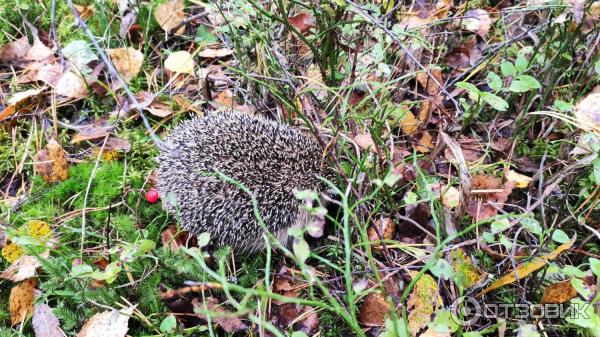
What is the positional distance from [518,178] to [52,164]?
311cm

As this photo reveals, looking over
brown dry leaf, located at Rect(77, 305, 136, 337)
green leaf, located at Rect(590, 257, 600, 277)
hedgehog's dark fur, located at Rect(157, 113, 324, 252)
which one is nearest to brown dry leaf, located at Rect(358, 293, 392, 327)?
hedgehog's dark fur, located at Rect(157, 113, 324, 252)

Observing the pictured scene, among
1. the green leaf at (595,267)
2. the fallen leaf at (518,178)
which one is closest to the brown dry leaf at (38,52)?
the fallen leaf at (518,178)

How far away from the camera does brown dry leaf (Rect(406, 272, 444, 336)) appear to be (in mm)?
2568

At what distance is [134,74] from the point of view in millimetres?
4078

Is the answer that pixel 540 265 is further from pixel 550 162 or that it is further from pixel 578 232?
pixel 550 162

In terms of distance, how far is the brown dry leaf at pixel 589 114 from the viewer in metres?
2.74

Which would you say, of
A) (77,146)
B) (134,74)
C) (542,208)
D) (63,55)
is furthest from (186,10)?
(542,208)

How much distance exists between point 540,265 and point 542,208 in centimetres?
40

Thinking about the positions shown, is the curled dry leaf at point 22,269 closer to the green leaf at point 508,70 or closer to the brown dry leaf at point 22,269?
the brown dry leaf at point 22,269

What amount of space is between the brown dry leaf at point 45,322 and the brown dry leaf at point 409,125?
2.41 meters

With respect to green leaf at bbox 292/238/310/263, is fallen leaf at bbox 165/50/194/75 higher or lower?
lower

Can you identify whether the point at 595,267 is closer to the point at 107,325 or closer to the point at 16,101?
the point at 107,325

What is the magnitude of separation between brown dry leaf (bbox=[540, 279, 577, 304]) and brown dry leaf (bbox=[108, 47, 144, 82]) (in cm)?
324

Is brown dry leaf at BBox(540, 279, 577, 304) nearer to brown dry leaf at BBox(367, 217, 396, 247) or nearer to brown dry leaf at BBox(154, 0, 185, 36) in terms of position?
brown dry leaf at BBox(367, 217, 396, 247)
